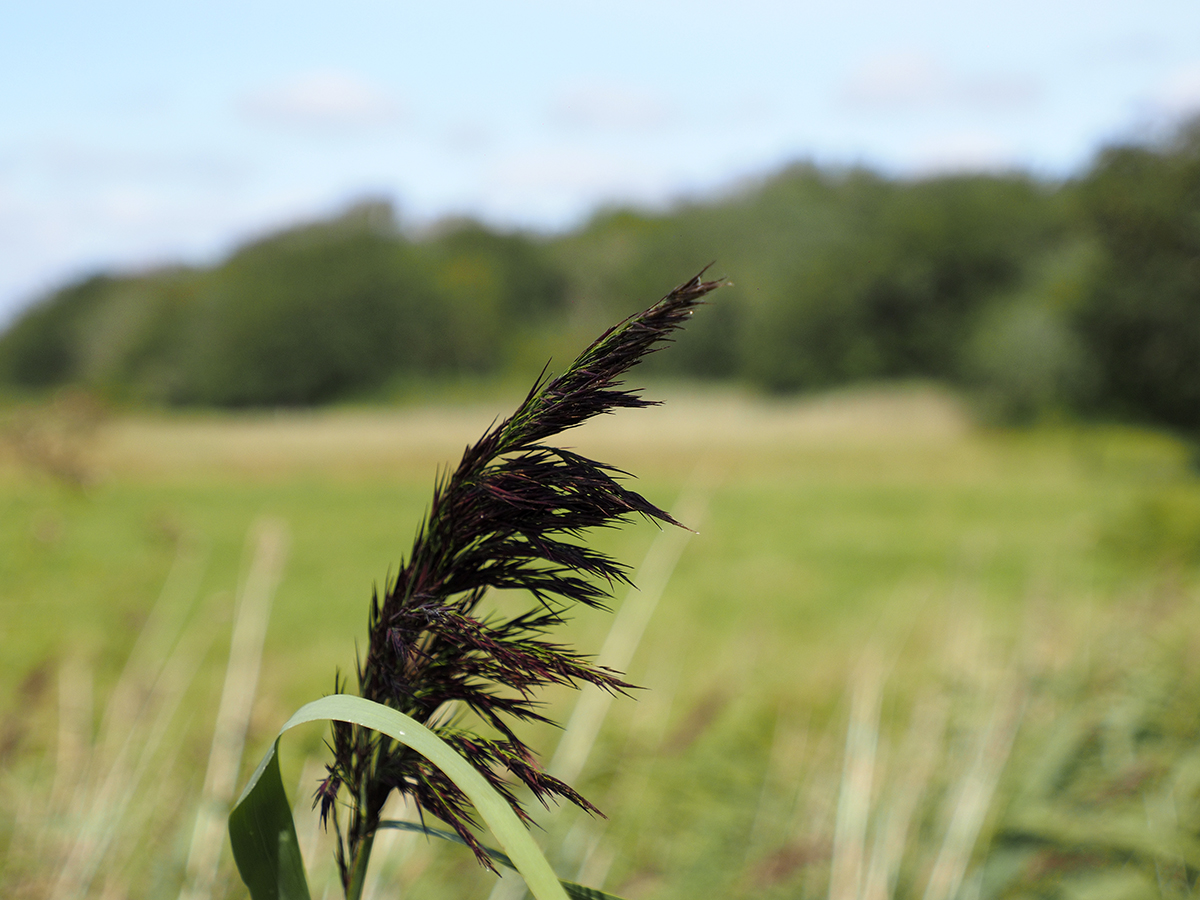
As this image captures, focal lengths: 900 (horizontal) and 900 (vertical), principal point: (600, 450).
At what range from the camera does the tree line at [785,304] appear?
2397 cm

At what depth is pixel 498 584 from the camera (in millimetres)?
644

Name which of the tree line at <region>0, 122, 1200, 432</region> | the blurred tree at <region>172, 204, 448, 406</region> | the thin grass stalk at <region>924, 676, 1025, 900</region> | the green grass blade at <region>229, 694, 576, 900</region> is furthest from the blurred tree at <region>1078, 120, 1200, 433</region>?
the green grass blade at <region>229, 694, 576, 900</region>

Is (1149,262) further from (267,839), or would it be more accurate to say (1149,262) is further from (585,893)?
(267,839)

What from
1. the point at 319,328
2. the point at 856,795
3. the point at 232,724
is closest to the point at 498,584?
the point at 232,724

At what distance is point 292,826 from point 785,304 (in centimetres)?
3591

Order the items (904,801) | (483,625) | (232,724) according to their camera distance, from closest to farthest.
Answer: (483,625) < (232,724) < (904,801)

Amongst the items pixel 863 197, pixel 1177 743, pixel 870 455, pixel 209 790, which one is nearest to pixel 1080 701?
pixel 1177 743

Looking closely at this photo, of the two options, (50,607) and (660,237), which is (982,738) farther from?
(660,237)

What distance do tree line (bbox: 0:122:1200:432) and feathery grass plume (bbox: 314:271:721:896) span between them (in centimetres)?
2440

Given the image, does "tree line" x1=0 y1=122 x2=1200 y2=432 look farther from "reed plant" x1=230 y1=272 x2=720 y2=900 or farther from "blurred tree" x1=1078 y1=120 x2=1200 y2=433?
"reed plant" x1=230 y1=272 x2=720 y2=900

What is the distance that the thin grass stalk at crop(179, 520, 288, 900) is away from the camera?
1.51 metres

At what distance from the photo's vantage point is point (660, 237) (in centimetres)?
3988

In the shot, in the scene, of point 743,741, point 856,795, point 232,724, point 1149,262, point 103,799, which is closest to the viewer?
point 103,799

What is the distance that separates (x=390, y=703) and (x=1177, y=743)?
301cm
